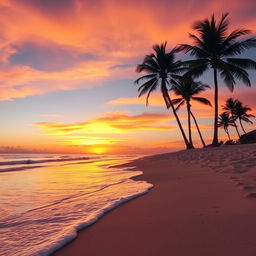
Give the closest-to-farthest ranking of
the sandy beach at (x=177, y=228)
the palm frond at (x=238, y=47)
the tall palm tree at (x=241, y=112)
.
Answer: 1. the sandy beach at (x=177, y=228)
2. the palm frond at (x=238, y=47)
3. the tall palm tree at (x=241, y=112)

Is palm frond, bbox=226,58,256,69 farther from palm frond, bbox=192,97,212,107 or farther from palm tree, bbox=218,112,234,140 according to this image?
palm tree, bbox=218,112,234,140

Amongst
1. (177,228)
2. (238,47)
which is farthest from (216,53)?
(177,228)

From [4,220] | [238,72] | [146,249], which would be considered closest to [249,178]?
[146,249]

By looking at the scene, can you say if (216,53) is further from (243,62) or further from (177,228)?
(177,228)

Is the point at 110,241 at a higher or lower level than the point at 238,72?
lower

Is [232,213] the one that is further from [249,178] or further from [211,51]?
[211,51]

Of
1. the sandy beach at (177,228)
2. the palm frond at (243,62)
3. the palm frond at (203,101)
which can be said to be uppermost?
the palm frond at (243,62)

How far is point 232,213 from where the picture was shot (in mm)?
3361

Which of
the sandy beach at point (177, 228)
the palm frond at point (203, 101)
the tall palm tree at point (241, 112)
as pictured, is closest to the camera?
the sandy beach at point (177, 228)

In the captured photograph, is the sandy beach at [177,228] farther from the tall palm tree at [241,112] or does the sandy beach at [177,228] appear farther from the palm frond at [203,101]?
the tall palm tree at [241,112]

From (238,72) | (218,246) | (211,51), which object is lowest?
(218,246)

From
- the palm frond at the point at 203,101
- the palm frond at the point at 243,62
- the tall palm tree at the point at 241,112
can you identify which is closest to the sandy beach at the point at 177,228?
the palm frond at the point at 243,62

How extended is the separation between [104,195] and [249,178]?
280 centimetres

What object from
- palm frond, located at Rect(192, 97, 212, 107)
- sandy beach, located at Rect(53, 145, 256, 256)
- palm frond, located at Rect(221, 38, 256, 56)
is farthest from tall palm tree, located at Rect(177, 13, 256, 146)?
sandy beach, located at Rect(53, 145, 256, 256)
